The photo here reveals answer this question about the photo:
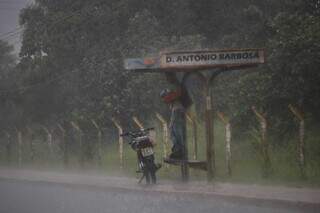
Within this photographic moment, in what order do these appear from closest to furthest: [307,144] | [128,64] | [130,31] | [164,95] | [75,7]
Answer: [128,64] < [164,95] < [307,144] < [130,31] < [75,7]

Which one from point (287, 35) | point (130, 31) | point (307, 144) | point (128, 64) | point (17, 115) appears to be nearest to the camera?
point (128, 64)

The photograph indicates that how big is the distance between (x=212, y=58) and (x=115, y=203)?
331cm

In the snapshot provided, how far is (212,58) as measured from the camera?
10711mm

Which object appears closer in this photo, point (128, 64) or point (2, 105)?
point (128, 64)

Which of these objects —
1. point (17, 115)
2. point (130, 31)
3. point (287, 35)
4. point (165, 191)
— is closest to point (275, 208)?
point (165, 191)

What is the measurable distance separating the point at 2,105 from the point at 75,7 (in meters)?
9.08

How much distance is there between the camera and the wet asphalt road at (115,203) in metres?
9.08

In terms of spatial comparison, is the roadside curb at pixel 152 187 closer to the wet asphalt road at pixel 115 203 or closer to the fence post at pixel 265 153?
the wet asphalt road at pixel 115 203

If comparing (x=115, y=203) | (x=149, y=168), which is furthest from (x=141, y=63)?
(x=115, y=203)

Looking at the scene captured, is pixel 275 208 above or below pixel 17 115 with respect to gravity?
below

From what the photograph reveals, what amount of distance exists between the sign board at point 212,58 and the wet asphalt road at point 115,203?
254 centimetres

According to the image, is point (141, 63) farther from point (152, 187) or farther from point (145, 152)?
point (152, 187)

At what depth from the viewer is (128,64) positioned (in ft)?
36.0

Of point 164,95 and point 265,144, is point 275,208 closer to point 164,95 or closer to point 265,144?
point 265,144
